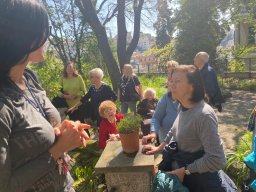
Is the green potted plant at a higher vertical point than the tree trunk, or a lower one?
lower

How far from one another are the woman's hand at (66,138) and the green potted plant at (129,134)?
1083 mm

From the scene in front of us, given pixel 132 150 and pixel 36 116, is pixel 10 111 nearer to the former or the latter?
pixel 36 116

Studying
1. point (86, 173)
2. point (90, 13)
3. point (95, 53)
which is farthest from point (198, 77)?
point (95, 53)

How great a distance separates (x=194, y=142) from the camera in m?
2.34

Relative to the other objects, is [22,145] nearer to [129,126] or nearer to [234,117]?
[129,126]

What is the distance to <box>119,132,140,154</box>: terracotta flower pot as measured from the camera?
8.43 ft

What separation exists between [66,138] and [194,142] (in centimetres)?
121

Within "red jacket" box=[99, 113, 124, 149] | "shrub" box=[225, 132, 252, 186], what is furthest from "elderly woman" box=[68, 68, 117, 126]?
"shrub" box=[225, 132, 252, 186]

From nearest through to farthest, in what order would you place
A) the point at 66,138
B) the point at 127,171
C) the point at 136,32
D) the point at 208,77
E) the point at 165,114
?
1. the point at 66,138
2. the point at 127,171
3. the point at 165,114
4. the point at 208,77
5. the point at 136,32

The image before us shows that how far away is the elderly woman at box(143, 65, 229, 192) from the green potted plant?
0.14m

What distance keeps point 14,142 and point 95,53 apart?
70.2 ft

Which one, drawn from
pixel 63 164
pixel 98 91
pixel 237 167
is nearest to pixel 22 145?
pixel 63 164

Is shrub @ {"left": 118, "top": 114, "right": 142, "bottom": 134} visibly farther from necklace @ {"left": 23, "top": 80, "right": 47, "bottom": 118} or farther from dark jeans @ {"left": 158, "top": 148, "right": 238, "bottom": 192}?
necklace @ {"left": 23, "top": 80, "right": 47, "bottom": 118}

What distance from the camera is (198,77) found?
2523mm
